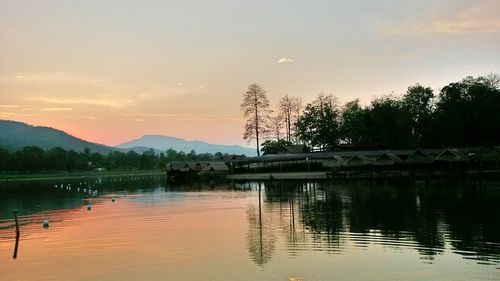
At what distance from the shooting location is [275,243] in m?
17.3

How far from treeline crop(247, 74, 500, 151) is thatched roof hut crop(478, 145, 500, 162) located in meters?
8.09

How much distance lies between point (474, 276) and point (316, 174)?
5160 centimetres

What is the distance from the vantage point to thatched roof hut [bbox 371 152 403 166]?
53.7m

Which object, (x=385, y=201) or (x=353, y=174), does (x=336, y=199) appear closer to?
(x=385, y=201)

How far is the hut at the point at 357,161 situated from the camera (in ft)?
179

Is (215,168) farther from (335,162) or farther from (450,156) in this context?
(450,156)

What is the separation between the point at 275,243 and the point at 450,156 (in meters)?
38.9

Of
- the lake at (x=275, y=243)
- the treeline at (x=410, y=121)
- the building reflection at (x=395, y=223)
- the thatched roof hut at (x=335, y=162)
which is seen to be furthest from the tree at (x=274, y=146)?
the lake at (x=275, y=243)

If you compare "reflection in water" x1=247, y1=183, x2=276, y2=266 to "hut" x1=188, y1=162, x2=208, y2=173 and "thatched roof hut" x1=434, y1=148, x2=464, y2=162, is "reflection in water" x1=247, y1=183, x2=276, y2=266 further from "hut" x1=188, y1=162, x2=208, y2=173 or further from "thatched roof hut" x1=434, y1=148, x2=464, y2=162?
"hut" x1=188, y1=162, x2=208, y2=173

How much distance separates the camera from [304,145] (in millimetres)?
79688

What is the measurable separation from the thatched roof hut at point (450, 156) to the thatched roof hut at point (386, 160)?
486cm

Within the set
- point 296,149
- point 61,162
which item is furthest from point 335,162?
point 61,162

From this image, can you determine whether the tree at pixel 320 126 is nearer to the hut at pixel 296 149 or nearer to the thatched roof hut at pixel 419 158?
the hut at pixel 296 149

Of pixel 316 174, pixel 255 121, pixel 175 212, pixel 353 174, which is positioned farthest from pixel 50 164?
pixel 175 212
